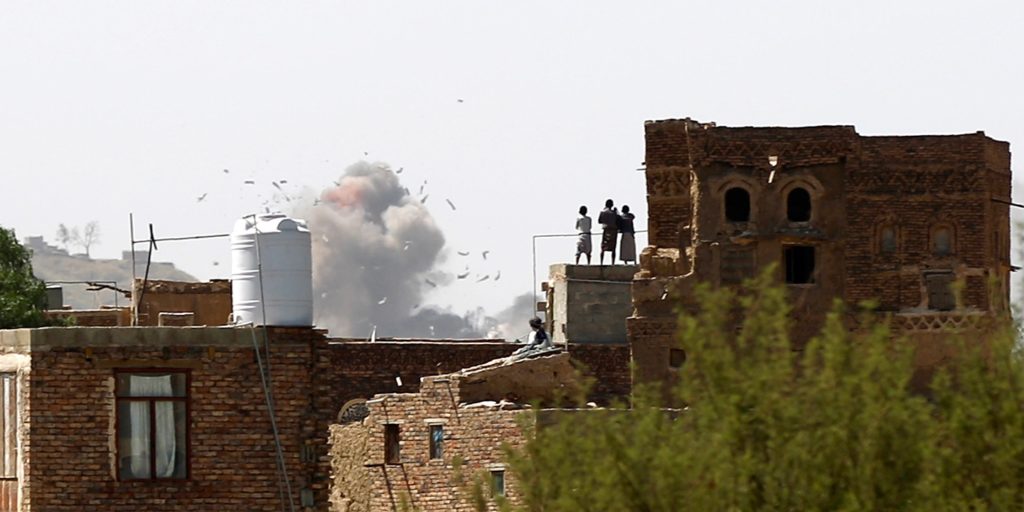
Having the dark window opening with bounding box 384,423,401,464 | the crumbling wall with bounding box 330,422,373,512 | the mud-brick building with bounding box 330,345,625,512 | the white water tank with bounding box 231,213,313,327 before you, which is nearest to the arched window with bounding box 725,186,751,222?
the mud-brick building with bounding box 330,345,625,512

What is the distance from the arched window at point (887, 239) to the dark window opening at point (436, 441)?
11.5 m

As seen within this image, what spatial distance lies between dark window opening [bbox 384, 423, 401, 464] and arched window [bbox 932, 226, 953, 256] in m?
12.1

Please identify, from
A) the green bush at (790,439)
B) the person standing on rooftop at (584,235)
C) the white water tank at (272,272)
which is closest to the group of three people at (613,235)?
the person standing on rooftop at (584,235)

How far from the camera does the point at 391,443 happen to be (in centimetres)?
4538

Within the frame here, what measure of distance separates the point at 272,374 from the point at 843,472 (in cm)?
1072

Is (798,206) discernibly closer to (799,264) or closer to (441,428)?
(799,264)

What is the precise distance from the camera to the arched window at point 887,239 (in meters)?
52.1

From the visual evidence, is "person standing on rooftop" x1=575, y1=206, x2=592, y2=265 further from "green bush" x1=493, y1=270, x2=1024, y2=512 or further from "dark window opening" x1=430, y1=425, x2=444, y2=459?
"green bush" x1=493, y1=270, x2=1024, y2=512

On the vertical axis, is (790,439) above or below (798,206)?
below

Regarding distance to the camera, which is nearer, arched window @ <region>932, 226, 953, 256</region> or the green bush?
the green bush

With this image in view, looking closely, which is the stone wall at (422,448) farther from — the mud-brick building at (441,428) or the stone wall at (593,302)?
the stone wall at (593,302)

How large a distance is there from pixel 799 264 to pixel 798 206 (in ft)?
3.54

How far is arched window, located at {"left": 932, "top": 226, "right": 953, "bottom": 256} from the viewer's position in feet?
171

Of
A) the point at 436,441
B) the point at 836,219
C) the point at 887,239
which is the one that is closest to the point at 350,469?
the point at 436,441
